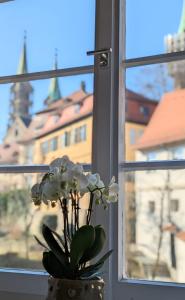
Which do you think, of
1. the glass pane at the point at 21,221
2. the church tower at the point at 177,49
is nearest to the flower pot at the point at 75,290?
the glass pane at the point at 21,221

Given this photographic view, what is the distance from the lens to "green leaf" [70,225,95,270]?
1.07 m

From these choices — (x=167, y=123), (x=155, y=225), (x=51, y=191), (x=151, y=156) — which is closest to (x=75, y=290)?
(x=51, y=191)

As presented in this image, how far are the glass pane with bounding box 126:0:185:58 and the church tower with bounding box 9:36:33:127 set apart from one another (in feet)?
1.40

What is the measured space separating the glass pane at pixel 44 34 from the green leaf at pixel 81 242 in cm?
68

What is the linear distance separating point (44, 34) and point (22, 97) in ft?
0.84

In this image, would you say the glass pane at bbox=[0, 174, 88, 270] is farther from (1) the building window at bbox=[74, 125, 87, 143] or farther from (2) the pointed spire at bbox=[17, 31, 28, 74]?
(2) the pointed spire at bbox=[17, 31, 28, 74]

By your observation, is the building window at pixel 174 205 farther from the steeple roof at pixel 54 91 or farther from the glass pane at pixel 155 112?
the steeple roof at pixel 54 91

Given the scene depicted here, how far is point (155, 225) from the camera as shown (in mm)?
1345

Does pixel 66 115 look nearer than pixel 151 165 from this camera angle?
No

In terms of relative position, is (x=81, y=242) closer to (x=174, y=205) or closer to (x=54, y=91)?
(x=174, y=205)

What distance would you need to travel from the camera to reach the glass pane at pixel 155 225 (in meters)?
1.31

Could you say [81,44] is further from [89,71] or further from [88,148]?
[88,148]

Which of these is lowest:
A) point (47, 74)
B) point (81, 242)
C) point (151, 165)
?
point (81, 242)

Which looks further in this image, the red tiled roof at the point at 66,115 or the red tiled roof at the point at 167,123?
the red tiled roof at the point at 66,115
